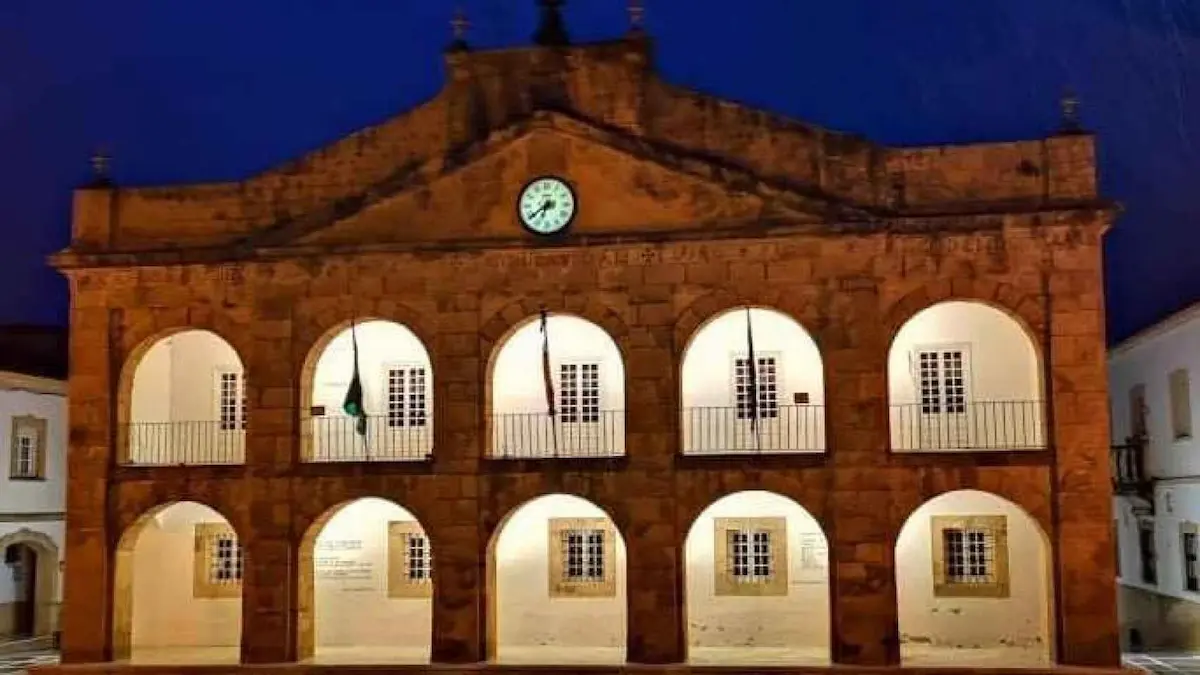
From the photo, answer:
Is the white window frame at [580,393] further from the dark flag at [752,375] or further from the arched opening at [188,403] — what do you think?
the arched opening at [188,403]

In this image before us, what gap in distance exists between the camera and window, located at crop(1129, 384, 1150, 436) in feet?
99.1

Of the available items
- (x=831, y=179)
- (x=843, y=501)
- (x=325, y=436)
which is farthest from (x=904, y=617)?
(x=325, y=436)

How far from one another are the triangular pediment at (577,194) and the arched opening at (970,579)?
20.0 feet

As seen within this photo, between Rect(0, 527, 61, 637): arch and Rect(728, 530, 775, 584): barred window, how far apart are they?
654 inches

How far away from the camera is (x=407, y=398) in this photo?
2709cm

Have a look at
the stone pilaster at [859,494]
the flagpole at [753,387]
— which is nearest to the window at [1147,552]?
the stone pilaster at [859,494]

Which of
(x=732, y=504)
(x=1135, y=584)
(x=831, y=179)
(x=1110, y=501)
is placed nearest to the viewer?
(x=1110, y=501)

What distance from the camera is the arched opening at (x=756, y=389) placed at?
2575 cm

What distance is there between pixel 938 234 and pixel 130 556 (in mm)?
15774

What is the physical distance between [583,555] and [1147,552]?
12499 millimetres

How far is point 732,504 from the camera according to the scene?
2644 cm

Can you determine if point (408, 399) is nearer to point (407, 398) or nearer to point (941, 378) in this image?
point (407, 398)

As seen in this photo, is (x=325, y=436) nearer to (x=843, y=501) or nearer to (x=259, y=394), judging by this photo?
(x=259, y=394)

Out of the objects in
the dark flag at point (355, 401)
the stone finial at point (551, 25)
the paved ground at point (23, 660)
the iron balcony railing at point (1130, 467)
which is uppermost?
the stone finial at point (551, 25)
